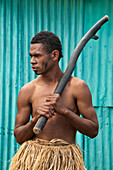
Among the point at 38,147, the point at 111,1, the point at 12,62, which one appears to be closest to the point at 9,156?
the point at 12,62

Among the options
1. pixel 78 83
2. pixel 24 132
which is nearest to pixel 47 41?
pixel 78 83

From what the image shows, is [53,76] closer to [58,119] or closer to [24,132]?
[58,119]

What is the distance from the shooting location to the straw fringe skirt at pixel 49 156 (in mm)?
2588

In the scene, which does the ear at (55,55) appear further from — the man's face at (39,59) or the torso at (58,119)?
the torso at (58,119)

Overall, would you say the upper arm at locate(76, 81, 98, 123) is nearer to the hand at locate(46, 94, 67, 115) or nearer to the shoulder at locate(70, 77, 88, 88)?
the shoulder at locate(70, 77, 88, 88)

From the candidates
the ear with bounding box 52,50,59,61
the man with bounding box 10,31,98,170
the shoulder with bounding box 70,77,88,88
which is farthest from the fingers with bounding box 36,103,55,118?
the ear with bounding box 52,50,59,61

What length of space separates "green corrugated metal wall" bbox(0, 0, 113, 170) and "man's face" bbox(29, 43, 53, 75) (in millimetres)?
1709

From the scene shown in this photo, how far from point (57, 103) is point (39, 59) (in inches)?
16.9

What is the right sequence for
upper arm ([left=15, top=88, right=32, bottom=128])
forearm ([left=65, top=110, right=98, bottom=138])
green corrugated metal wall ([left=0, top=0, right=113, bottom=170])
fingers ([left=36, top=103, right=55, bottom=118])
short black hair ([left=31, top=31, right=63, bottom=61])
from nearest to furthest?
fingers ([left=36, top=103, right=55, bottom=118]) < forearm ([left=65, top=110, right=98, bottom=138]) < short black hair ([left=31, top=31, right=63, bottom=61]) < upper arm ([left=15, top=88, right=32, bottom=128]) < green corrugated metal wall ([left=0, top=0, right=113, bottom=170])

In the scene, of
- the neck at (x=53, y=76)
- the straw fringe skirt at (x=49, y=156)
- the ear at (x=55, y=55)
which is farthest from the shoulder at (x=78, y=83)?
the straw fringe skirt at (x=49, y=156)

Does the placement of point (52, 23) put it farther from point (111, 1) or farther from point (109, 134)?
point (109, 134)

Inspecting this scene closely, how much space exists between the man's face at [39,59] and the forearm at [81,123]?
45 centimetres

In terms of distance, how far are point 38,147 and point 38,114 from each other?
1.31ft

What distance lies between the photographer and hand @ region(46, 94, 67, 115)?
2426 mm
